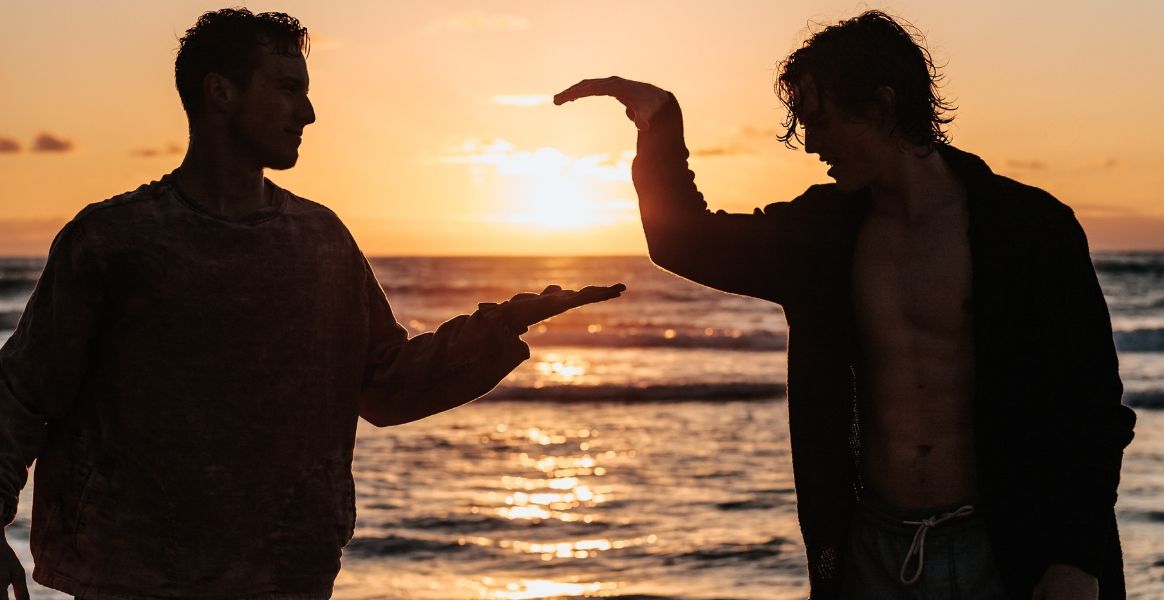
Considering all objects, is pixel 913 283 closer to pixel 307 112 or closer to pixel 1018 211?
pixel 1018 211

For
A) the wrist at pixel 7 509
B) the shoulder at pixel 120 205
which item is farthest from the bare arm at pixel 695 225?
the wrist at pixel 7 509

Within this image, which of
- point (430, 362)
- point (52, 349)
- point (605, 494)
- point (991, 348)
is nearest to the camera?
point (52, 349)

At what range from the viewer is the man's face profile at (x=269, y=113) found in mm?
2875

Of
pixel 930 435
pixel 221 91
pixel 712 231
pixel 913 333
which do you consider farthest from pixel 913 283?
pixel 221 91

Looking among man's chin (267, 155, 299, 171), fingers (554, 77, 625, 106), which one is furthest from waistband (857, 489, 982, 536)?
man's chin (267, 155, 299, 171)

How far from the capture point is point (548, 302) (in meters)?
3.08

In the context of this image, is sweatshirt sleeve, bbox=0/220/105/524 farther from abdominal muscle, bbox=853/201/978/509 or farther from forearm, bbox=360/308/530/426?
Result: abdominal muscle, bbox=853/201/978/509

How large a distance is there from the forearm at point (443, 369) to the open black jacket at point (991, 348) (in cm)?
47

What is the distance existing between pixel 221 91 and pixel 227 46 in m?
0.10

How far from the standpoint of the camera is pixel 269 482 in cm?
282

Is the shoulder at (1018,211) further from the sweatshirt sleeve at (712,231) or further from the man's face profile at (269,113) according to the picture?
the man's face profile at (269,113)

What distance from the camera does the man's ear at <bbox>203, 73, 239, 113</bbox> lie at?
9.42 feet

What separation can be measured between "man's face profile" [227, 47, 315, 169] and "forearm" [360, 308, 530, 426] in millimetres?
559

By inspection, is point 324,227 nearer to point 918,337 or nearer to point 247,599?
point 247,599
